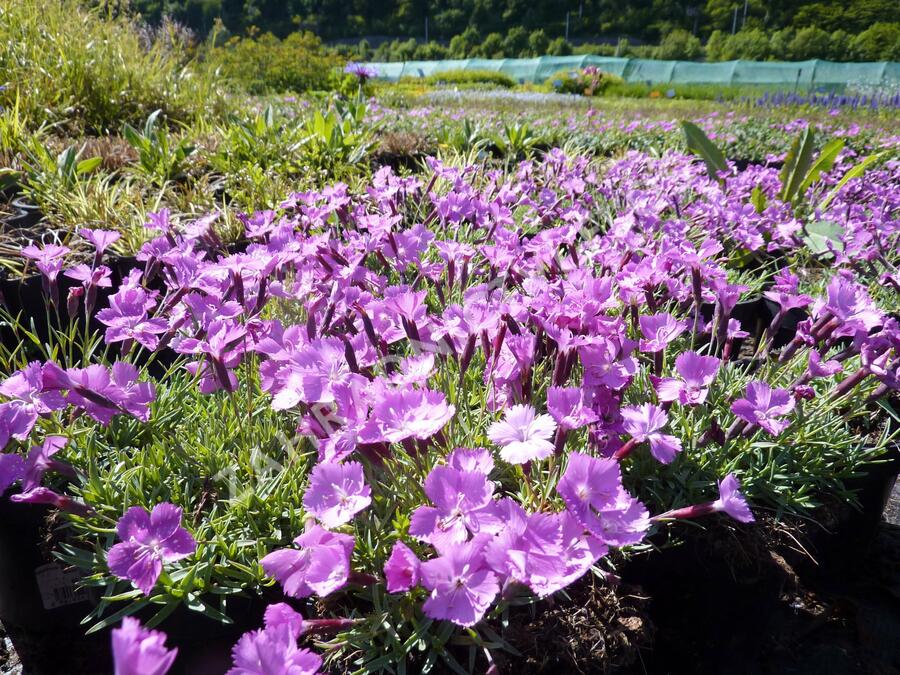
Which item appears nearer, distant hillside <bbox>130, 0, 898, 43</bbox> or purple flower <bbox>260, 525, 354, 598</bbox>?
purple flower <bbox>260, 525, 354, 598</bbox>

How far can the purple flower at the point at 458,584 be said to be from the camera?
73 cm

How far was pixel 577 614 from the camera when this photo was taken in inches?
40.9

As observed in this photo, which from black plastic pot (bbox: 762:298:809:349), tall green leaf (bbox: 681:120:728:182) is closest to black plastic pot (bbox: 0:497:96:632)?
black plastic pot (bbox: 762:298:809:349)

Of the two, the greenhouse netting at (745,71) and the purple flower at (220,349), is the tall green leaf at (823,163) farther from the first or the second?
the greenhouse netting at (745,71)

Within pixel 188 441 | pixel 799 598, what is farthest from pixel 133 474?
pixel 799 598

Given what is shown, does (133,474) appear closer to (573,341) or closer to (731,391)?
(573,341)

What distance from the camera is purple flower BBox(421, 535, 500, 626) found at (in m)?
0.73

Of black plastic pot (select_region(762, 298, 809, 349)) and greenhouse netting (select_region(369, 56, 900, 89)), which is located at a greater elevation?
black plastic pot (select_region(762, 298, 809, 349))

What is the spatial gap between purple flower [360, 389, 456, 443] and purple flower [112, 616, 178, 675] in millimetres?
416

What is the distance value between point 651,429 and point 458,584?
0.41 meters

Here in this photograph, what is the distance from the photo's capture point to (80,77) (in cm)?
486

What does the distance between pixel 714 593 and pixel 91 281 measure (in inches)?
61.7

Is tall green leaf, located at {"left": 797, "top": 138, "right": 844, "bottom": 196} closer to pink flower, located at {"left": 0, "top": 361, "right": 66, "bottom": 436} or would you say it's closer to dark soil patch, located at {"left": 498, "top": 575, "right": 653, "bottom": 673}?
dark soil patch, located at {"left": 498, "top": 575, "right": 653, "bottom": 673}

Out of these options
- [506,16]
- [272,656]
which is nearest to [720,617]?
[272,656]
